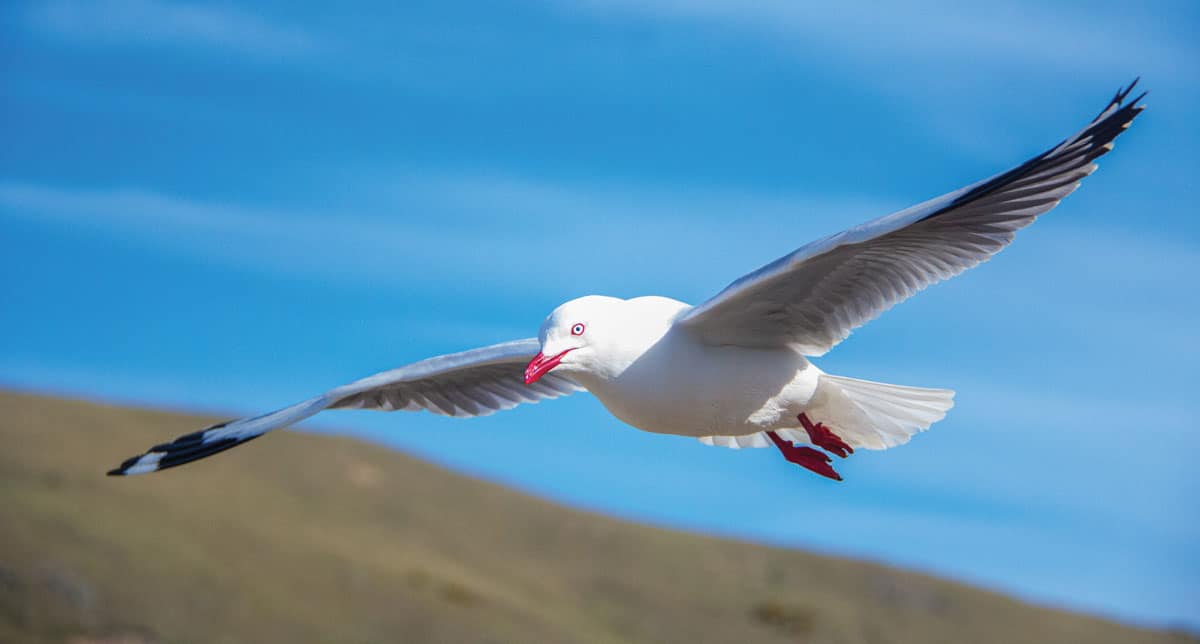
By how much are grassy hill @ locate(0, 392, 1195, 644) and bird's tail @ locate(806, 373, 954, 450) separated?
42.9 m

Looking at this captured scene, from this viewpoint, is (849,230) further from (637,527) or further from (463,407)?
(637,527)

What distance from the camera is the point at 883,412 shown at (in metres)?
10.3

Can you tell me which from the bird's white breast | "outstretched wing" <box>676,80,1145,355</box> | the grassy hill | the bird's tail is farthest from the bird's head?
the grassy hill

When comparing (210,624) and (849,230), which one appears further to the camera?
(210,624)

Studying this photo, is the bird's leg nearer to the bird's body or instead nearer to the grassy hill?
the bird's body

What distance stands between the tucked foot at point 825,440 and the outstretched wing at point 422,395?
1.95 metres

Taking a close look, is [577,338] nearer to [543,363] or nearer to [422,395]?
[543,363]

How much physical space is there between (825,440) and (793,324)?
1069 mm

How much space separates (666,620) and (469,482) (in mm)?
19848

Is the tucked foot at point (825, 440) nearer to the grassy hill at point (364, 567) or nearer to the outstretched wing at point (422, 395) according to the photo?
the outstretched wing at point (422, 395)

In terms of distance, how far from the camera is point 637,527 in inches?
3398

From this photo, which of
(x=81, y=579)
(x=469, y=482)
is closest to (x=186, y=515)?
(x=81, y=579)

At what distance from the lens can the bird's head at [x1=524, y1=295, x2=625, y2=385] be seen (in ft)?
28.8

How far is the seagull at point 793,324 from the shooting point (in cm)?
829
